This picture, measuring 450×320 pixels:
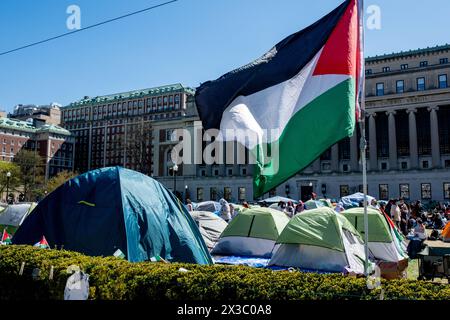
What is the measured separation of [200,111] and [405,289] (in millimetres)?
4428

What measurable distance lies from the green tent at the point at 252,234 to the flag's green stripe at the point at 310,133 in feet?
30.5

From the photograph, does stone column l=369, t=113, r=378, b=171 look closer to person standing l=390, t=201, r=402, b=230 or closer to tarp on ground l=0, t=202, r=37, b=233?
person standing l=390, t=201, r=402, b=230

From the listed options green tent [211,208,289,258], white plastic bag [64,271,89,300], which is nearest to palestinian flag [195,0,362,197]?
white plastic bag [64,271,89,300]

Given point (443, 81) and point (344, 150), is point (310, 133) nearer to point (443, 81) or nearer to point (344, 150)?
point (344, 150)

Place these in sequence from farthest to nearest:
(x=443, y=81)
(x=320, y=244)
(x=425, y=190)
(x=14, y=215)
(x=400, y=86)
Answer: (x=400, y=86) → (x=443, y=81) → (x=425, y=190) → (x=14, y=215) → (x=320, y=244)

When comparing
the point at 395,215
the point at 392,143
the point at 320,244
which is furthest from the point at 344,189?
the point at 320,244

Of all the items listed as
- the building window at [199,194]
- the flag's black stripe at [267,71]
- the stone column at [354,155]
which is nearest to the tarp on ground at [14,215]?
the flag's black stripe at [267,71]

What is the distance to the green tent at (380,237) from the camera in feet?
45.5

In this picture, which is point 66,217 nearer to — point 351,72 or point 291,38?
point 291,38

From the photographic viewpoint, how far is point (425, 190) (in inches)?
2338

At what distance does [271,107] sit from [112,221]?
5.13 m

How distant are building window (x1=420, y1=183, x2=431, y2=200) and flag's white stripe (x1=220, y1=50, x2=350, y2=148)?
59005mm

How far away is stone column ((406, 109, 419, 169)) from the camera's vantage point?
202 ft
